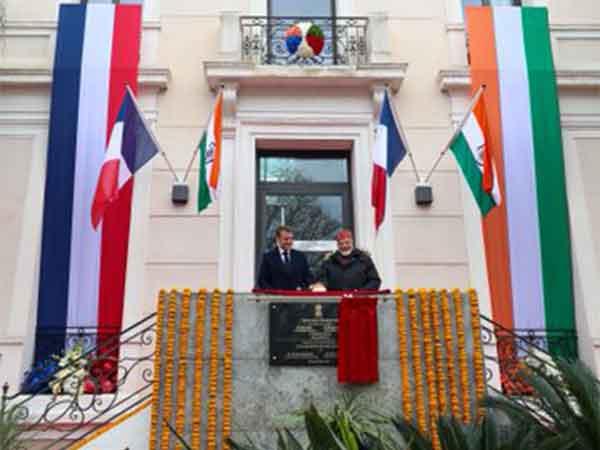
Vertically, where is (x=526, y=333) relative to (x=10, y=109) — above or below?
below

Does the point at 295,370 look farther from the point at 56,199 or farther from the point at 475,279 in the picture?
the point at 56,199

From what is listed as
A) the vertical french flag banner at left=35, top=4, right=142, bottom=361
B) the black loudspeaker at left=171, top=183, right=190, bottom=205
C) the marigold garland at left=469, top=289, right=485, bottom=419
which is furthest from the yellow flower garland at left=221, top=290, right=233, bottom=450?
the black loudspeaker at left=171, top=183, right=190, bottom=205

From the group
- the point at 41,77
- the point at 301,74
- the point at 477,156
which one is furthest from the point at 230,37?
the point at 477,156

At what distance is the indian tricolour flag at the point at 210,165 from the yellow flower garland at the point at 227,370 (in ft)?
7.32

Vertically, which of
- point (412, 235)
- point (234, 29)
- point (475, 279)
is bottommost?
point (475, 279)

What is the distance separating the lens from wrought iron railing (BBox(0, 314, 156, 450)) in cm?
830

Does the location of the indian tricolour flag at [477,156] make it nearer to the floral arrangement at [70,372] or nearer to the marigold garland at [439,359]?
the marigold garland at [439,359]

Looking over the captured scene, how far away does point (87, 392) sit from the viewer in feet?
29.7

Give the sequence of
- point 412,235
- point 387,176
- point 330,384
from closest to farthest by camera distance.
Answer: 1. point 330,384
2. point 387,176
3. point 412,235

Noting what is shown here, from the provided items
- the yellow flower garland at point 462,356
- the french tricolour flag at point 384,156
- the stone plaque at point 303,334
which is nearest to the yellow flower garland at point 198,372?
the stone plaque at point 303,334

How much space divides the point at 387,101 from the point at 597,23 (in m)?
4.39

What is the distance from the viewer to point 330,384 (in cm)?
739

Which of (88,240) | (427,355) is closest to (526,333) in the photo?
(427,355)

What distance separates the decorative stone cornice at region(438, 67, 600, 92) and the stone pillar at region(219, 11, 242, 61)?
327 cm
